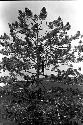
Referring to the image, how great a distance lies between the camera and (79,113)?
76.2 ft

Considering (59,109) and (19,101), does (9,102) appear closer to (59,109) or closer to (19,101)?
(19,101)

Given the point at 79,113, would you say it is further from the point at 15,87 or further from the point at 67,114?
the point at 15,87

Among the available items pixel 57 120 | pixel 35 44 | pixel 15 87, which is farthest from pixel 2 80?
pixel 57 120

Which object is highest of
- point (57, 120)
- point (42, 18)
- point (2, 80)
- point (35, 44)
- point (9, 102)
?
point (42, 18)

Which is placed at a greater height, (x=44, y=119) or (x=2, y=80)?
(x=2, y=80)

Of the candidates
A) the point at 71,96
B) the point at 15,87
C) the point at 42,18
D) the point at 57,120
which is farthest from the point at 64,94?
the point at 42,18

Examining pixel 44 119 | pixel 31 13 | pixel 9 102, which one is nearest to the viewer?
pixel 44 119

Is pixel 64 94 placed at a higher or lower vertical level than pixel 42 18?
lower

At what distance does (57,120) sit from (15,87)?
4927mm

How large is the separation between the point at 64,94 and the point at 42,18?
686 centimetres

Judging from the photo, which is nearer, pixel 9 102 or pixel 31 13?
pixel 9 102

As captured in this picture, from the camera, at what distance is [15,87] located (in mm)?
24922

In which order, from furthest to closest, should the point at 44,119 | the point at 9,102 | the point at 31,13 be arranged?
the point at 31,13 < the point at 9,102 < the point at 44,119

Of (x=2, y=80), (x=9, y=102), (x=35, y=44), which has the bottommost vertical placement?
(x=9, y=102)
